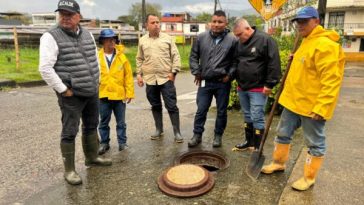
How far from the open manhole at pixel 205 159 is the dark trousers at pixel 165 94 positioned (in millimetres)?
877

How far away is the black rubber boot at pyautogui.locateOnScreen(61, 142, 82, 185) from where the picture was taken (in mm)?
3697

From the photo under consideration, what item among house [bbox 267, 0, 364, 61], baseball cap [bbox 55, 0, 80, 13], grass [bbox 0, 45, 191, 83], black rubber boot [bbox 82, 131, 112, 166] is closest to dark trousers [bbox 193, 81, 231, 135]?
black rubber boot [bbox 82, 131, 112, 166]

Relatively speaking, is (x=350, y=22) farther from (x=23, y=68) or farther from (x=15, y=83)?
(x=15, y=83)

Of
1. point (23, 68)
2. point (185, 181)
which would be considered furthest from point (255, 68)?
point (23, 68)

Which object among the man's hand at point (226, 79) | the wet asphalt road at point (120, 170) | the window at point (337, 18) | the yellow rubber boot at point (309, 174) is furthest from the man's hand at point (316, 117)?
the window at point (337, 18)

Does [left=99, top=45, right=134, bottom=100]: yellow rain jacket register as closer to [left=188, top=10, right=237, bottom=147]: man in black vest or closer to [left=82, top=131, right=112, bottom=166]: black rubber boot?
[left=82, top=131, right=112, bottom=166]: black rubber boot

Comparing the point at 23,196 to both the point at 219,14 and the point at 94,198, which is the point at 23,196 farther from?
the point at 219,14

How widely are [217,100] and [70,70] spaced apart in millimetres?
2096

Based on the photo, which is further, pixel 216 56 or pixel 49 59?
pixel 216 56

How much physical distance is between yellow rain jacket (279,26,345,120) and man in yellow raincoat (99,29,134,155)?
7.39 feet

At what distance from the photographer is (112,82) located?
176 inches

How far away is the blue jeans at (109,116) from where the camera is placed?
15.0 ft

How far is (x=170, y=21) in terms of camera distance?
196 feet

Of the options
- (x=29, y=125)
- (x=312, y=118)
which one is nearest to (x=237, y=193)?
(x=312, y=118)
